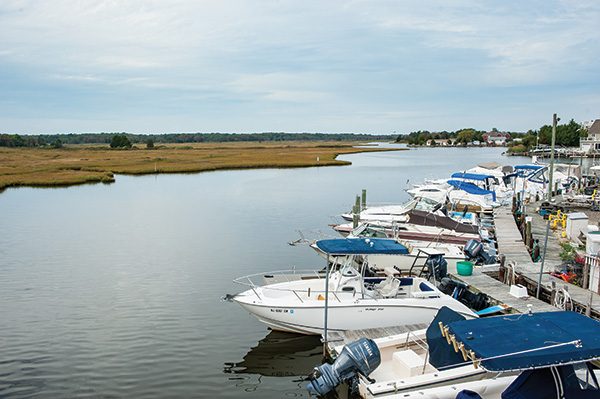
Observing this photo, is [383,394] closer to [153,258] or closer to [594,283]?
[594,283]

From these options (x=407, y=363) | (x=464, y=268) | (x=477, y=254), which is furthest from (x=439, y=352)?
(x=477, y=254)

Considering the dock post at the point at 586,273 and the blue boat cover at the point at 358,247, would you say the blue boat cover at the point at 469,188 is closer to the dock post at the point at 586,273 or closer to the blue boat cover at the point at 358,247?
the dock post at the point at 586,273

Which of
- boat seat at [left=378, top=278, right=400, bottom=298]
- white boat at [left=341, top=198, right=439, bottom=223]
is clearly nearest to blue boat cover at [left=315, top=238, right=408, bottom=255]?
boat seat at [left=378, top=278, right=400, bottom=298]

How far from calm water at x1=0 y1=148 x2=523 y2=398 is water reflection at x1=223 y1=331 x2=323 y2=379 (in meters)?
0.03

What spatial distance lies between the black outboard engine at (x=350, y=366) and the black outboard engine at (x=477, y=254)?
442 inches

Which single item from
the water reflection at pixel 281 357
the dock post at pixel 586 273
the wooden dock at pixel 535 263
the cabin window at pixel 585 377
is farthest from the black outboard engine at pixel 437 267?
the cabin window at pixel 585 377

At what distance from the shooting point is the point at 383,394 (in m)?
10.2

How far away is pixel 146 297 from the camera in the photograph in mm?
19359

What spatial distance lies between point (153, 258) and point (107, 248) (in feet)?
12.9

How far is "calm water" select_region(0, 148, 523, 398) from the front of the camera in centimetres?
1348

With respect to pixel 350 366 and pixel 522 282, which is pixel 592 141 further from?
pixel 350 366

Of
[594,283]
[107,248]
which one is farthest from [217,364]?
[107,248]

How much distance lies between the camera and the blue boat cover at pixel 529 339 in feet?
27.4

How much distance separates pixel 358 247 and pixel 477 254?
8350 mm
